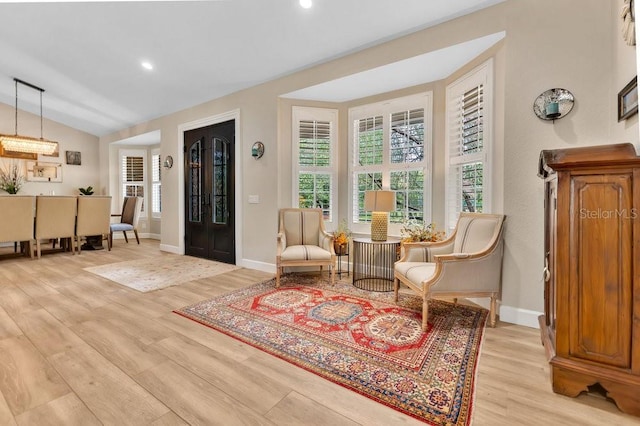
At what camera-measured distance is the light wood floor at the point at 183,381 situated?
1380 mm

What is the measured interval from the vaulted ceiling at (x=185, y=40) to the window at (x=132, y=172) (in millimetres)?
2381

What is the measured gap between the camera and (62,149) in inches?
273

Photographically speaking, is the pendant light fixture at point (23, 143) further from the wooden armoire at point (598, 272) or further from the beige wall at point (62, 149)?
the wooden armoire at point (598, 272)

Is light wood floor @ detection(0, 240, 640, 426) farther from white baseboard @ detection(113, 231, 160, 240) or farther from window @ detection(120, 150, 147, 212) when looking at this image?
window @ detection(120, 150, 147, 212)

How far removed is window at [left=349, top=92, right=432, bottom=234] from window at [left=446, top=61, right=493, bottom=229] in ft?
0.96

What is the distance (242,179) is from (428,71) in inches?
112

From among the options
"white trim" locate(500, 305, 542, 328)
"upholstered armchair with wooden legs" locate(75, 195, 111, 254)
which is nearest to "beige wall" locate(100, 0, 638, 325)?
"white trim" locate(500, 305, 542, 328)

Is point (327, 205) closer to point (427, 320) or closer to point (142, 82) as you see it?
A: point (427, 320)

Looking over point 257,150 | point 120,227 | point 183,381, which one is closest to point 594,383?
point 183,381

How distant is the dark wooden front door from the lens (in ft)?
15.4

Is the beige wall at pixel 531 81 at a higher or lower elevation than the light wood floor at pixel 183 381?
higher

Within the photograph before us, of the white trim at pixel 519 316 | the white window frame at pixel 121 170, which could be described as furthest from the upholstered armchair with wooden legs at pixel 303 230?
the white window frame at pixel 121 170

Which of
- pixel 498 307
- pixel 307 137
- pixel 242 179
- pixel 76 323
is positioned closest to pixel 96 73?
pixel 242 179

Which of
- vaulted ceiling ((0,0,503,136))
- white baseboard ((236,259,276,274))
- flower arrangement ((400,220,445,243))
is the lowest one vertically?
white baseboard ((236,259,276,274))
